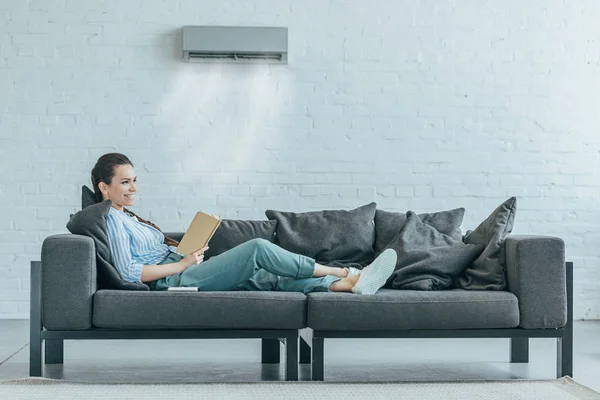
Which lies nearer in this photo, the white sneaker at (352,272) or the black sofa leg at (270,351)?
the white sneaker at (352,272)

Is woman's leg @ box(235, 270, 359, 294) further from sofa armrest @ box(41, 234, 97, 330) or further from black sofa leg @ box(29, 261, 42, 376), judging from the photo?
black sofa leg @ box(29, 261, 42, 376)

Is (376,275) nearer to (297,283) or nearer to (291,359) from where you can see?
(297,283)

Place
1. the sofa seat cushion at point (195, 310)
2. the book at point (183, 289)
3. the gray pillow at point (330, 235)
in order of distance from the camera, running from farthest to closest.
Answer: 1. the gray pillow at point (330, 235)
2. the book at point (183, 289)
3. the sofa seat cushion at point (195, 310)

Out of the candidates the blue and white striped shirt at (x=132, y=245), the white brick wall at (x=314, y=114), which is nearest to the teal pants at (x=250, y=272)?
the blue and white striped shirt at (x=132, y=245)

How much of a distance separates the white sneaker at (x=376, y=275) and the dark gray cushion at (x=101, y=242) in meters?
0.92

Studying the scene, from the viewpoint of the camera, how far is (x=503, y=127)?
20.4 ft

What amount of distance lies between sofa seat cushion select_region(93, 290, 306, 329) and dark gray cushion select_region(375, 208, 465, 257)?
1004 mm

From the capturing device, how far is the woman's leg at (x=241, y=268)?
401 centimetres

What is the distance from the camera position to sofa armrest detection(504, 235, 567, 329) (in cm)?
388

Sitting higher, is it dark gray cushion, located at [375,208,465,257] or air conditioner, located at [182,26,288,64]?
air conditioner, located at [182,26,288,64]

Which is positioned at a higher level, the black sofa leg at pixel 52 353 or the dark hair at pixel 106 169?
the dark hair at pixel 106 169

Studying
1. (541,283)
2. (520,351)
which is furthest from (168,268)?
(520,351)

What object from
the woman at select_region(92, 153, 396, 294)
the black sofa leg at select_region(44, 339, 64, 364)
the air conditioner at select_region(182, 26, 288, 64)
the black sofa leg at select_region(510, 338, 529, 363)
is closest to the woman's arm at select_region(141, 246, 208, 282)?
the woman at select_region(92, 153, 396, 294)

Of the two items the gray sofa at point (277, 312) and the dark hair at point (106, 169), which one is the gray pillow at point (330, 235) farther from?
the dark hair at point (106, 169)
